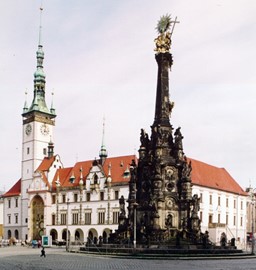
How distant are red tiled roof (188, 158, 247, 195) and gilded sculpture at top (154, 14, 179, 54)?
30860 mm

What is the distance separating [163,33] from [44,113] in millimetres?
50955

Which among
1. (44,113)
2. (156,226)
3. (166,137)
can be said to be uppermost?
(44,113)

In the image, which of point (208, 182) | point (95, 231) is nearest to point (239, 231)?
point (208, 182)

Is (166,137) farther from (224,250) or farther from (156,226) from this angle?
(224,250)

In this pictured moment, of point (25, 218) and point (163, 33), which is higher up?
point (163, 33)

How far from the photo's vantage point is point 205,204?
247 feet

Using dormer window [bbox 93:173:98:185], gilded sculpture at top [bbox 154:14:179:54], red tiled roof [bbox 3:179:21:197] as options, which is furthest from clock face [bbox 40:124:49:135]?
gilded sculpture at top [bbox 154:14:179:54]

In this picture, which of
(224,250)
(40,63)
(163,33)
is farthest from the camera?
(40,63)

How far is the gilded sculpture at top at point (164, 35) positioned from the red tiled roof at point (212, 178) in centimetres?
3086

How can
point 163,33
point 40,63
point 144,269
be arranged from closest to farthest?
point 144,269 < point 163,33 < point 40,63

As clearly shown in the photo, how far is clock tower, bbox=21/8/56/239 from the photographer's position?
90.4 meters

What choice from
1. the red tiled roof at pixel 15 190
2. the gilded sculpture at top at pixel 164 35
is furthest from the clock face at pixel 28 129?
the gilded sculpture at top at pixel 164 35

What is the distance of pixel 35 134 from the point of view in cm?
9212

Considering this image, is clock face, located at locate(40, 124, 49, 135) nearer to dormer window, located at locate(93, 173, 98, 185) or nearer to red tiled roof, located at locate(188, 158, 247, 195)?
dormer window, located at locate(93, 173, 98, 185)
